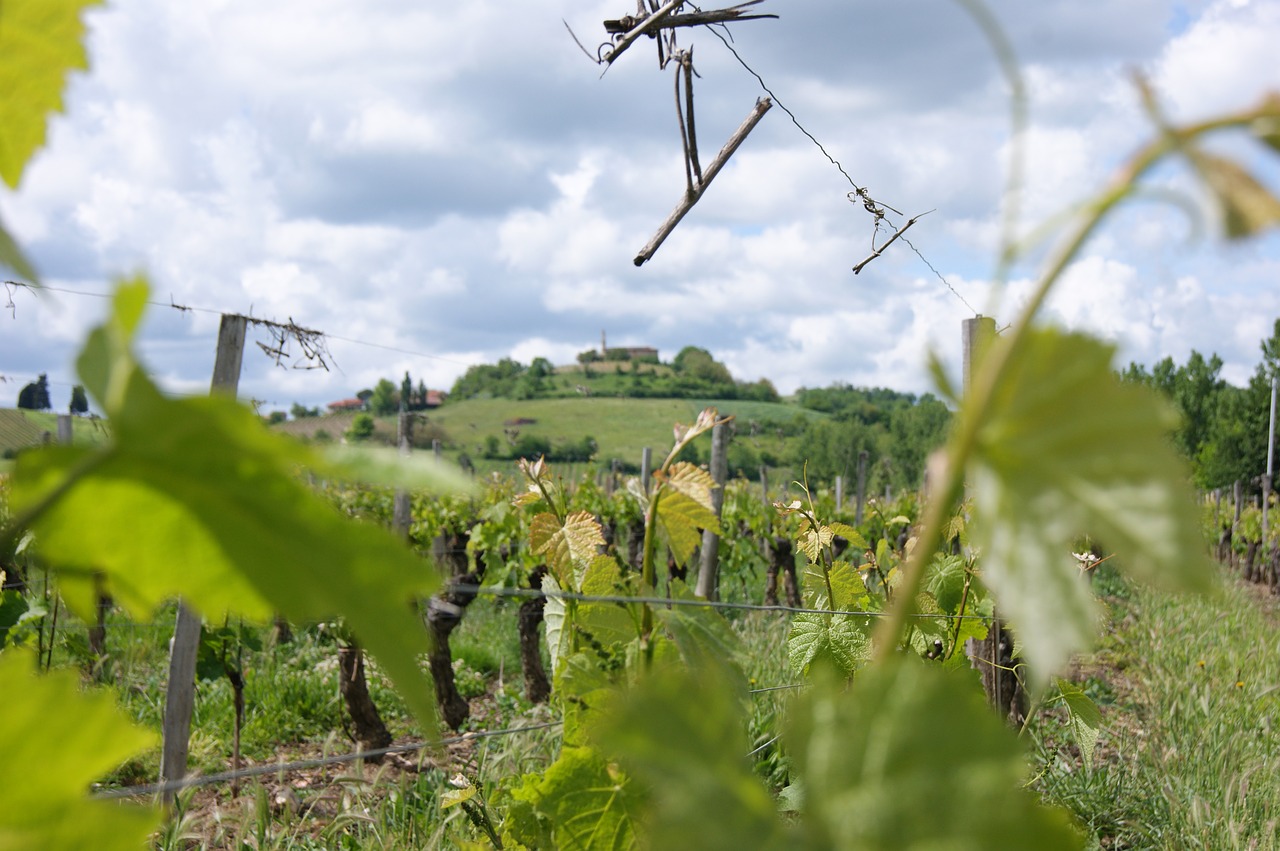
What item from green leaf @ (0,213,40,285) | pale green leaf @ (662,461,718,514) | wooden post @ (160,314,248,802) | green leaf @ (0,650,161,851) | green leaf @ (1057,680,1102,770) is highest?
green leaf @ (0,213,40,285)

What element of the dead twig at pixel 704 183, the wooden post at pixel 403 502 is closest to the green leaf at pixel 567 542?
the dead twig at pixel 704 183

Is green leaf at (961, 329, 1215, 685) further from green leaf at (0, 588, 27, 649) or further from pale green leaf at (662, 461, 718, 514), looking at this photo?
green leaf at (0, 588, 27, 649)

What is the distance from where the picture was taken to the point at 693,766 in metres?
0.32

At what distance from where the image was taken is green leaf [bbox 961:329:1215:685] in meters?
0.33

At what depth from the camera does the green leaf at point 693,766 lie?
31cm

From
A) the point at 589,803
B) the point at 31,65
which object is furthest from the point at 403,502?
the point at 31,65

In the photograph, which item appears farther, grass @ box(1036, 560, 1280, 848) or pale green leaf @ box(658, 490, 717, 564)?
grass @ box(1036, 560, 1280, 848)

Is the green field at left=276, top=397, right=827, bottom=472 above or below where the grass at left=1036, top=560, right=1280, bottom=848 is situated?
above

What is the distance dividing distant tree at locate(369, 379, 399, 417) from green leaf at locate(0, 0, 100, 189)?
59602 mm

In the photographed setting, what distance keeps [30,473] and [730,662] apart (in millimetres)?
759

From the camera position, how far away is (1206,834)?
11.5 feet

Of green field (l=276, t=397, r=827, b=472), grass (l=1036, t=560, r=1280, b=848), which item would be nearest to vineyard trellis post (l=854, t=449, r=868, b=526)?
grass (l=1036, t=560, r=1280, b=848)

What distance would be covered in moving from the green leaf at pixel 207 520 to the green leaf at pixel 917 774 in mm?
141

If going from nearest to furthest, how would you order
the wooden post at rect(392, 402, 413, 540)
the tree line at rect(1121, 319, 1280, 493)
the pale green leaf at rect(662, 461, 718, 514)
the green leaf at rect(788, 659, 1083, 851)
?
the green leaf at rect(788, 659, 1083, 851) < the pale green leaf at rect(662, 461, 718, 514) < the wooden post at rect(392, 402, 413, 540) < the tree line at rect(1121, 319, 1280, 493)
